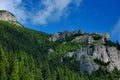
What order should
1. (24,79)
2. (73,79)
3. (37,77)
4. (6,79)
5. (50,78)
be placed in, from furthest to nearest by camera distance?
(73,79)
(50,78)
(37,77)
(24,79)
(6,79)

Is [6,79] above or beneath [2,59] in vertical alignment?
beneath

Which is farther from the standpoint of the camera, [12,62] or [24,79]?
[24,79]

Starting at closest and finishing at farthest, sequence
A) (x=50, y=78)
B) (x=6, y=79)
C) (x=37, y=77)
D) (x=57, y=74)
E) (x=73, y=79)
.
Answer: (x=6, y=79) < (x=37, y=77) < (x=50, y=78) < (x=57, y=74) < (x=73, y=79)

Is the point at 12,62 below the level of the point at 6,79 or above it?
above

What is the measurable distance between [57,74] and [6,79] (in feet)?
272

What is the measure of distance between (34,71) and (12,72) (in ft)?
170

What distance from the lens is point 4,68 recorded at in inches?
4060

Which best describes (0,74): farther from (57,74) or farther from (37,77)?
(57,74)

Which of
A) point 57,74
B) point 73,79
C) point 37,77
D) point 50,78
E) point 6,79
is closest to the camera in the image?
point 6,79

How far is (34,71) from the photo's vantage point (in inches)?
6088

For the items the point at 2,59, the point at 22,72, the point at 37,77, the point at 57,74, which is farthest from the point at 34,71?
the point at 2,59

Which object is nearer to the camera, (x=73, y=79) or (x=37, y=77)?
(x=37, y=77)

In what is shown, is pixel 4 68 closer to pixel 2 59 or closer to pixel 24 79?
pixel 2 59

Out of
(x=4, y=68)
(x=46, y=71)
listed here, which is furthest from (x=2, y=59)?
(x=46, y=71)
